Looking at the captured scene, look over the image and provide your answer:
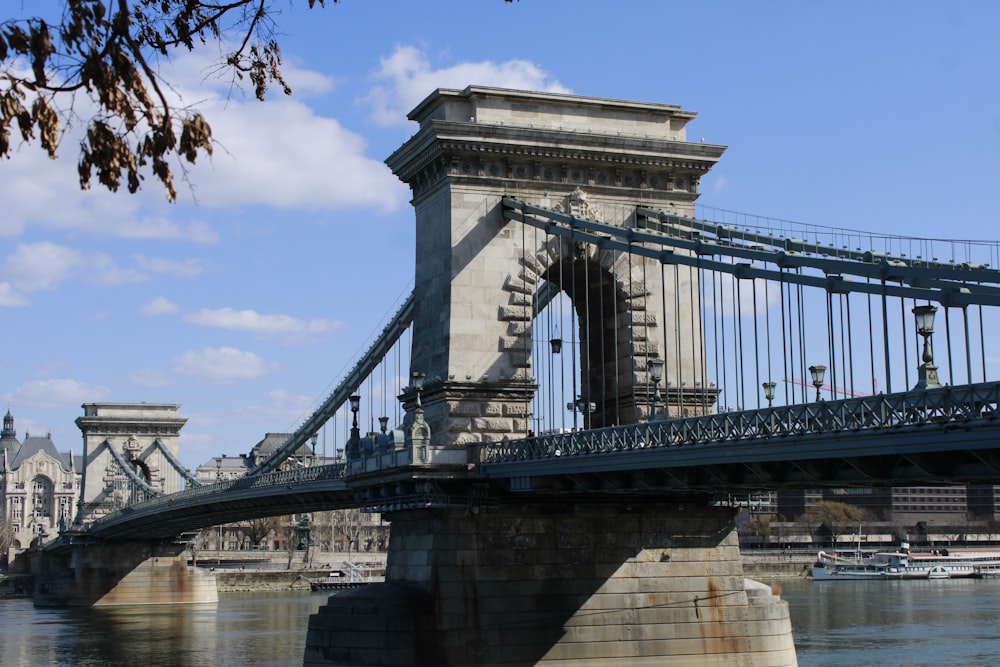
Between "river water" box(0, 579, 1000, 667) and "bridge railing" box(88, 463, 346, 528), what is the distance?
24.0ft

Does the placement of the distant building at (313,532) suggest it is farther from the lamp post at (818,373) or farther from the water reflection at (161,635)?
the lamp post at (818,373)

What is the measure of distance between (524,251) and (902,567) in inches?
4457

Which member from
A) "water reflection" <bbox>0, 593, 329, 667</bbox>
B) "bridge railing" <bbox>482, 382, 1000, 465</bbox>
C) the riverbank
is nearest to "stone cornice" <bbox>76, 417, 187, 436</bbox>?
"water reflection" <bbox>0, 593, 329, 667</bbox>

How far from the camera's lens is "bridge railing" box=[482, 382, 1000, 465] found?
87.9 ft

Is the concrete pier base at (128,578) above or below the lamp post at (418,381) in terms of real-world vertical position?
below

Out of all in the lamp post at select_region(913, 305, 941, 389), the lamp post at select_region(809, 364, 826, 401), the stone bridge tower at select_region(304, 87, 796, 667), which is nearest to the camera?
the lamp post at select_region(913, 305, 941, 389)

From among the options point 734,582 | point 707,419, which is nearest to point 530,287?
point 734,582

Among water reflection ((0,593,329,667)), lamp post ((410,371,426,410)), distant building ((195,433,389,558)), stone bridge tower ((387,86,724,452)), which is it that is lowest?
water reflection ((0,593,329,667))

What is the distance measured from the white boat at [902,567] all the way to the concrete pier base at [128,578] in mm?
63724

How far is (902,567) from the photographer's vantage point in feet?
490

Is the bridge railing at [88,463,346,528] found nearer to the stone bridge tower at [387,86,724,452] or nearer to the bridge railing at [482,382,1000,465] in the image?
the stone bridge tower at [387,86,724,452]

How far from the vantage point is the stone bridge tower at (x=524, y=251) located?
45562 mm

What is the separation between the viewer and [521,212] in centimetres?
4616

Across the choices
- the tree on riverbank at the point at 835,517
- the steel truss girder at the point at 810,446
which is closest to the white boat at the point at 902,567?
the tree on riverbank at the point at 835,517
